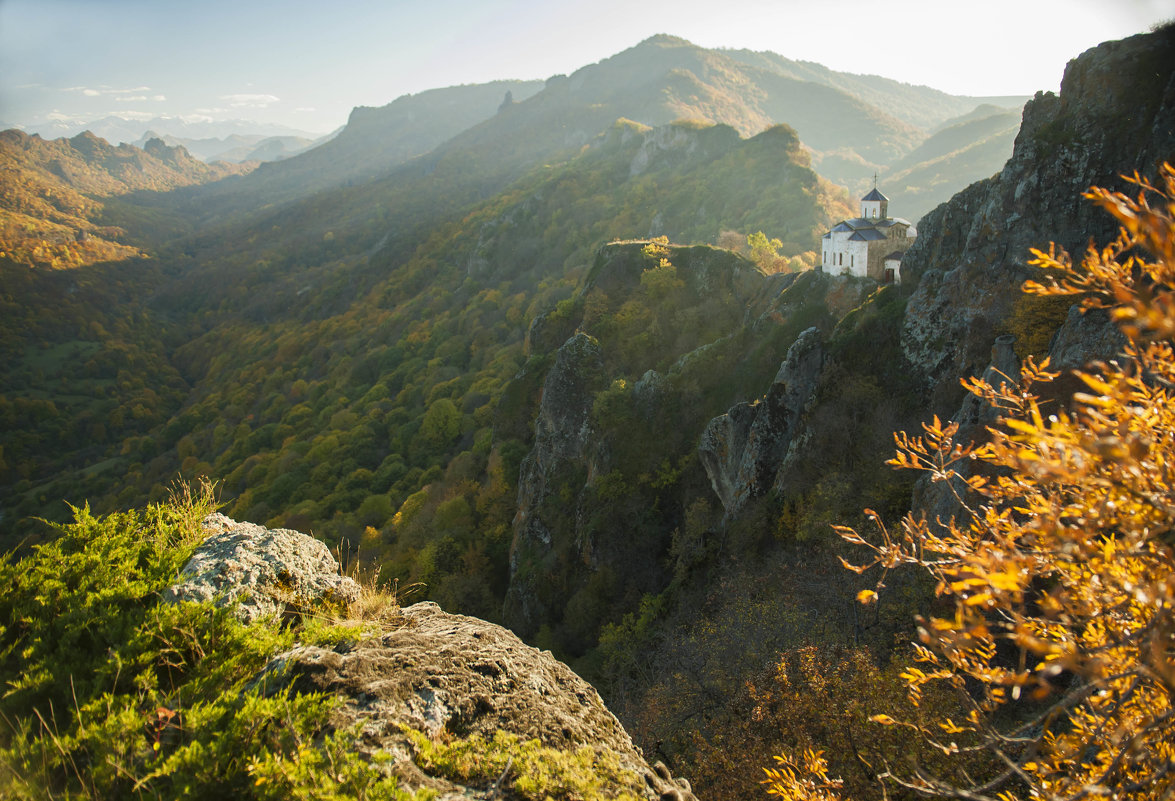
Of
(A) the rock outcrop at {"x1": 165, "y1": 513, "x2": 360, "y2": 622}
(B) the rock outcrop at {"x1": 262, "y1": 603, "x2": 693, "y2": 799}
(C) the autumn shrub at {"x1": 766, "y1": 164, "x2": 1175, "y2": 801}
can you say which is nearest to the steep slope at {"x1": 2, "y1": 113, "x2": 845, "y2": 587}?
(A) the rock outcrop at {"x1": 165, "y1": 513, "x2": 360, "y2": 622}

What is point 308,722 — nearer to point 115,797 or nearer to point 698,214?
point 115,797

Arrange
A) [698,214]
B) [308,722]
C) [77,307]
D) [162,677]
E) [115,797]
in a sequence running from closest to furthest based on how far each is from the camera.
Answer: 1. [115,797]
2. [308,722]
3. [162,677]
4. [698,214]
5. [77,307]

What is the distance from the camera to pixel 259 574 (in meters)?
6.29

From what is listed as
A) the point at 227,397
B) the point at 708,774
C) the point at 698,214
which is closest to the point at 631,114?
the point at 698,214

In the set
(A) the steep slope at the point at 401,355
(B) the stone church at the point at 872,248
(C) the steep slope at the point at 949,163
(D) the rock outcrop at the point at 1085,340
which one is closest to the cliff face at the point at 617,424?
(A) the steep slope at the point at 401,355

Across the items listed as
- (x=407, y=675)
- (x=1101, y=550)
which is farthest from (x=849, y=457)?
(x=407, y=675)

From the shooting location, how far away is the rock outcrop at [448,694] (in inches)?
187

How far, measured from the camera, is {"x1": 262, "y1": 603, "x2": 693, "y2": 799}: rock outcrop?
476 centimetres

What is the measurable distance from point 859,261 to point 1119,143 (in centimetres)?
1375

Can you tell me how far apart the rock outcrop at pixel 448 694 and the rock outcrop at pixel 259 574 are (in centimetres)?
95

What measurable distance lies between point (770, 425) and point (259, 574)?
2014 centimetres

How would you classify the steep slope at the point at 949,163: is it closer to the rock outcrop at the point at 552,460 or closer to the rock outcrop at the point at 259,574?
the rock outcrop at the point at 552,460

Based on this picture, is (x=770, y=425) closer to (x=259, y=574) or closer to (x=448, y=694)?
(x=448, y=694)

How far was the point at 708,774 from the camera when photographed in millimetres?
10258
